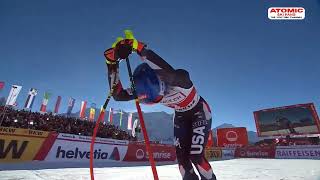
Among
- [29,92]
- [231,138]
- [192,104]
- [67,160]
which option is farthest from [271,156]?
[192,104]

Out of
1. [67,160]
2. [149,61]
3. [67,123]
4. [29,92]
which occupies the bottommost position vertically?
[67,160]

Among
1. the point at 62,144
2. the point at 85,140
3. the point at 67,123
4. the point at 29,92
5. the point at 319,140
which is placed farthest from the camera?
the point at 319,140

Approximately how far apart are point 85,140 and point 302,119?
35.2 metres

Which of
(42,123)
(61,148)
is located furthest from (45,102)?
(61,148)

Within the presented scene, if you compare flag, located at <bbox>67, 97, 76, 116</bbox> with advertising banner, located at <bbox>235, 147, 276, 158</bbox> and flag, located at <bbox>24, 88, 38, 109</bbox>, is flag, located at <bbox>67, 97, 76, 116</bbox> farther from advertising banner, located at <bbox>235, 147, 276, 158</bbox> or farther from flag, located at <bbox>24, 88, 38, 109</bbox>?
advertising banner, located at <bbox>235, 147, 276, 158</bbox>

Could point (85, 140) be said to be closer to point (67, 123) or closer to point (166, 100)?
point (67, 123)

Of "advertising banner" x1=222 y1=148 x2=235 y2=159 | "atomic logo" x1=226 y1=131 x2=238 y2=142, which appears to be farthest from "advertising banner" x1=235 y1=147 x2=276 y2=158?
"atomic logo" x1=226 y1=131 x2=238 y2=142

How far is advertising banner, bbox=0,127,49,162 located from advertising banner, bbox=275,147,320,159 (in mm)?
27824

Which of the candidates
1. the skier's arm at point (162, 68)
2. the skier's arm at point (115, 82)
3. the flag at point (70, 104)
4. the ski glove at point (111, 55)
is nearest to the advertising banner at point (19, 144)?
the skier's arm at point (115, 82)

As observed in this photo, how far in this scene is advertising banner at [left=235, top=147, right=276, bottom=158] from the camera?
34.2 meters

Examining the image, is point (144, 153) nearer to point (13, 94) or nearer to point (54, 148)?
point (54, 148)

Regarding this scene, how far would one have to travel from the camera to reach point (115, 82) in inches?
198

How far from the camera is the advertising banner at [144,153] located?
21594mm

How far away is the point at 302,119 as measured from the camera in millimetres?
41625
